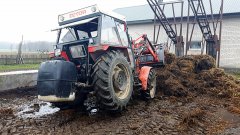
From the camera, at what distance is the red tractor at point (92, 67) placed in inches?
186

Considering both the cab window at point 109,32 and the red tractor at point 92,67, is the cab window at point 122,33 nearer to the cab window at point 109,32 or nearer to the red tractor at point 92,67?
the red tractor at point 92,67

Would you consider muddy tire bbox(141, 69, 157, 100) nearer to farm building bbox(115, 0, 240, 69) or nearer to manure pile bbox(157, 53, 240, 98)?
manure pile bbox(157, 53, 240, 98)

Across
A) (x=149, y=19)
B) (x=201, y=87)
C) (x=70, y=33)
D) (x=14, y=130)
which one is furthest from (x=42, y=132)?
(x=149, y=19)

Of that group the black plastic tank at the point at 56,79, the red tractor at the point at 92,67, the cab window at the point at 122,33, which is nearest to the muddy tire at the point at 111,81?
the red tractor at the point at 92,67

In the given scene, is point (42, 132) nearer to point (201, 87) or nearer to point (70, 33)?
Answer: point (70, 33)

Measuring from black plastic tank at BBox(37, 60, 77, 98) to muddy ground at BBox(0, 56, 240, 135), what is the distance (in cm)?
66

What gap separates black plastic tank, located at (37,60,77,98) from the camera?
4.62m

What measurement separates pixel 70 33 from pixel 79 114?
78.7 inches

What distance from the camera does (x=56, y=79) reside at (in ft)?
15.2

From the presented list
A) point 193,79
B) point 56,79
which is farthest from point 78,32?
point 193,79

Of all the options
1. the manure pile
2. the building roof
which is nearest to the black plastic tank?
the manure pile

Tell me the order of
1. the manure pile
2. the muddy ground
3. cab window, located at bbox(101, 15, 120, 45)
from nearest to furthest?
the muddy ground < cab window, located at bbox(101, 15, 120, 45) < the manure pile

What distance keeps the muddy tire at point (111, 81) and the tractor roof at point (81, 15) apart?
0.94 metres

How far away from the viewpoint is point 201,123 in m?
4.89
